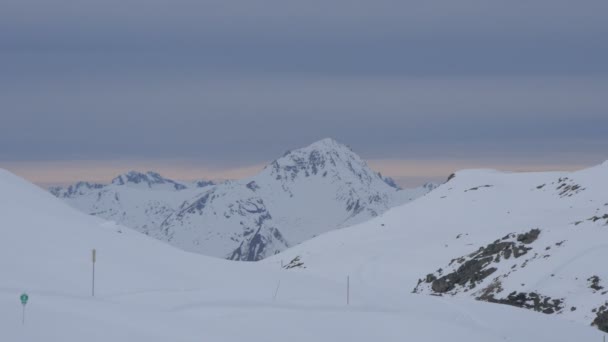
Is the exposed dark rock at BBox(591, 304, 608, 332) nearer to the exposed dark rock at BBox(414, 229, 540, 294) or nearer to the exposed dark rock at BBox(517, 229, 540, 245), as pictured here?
the exposed dark rock at BBox(414, 229, 540, 294)

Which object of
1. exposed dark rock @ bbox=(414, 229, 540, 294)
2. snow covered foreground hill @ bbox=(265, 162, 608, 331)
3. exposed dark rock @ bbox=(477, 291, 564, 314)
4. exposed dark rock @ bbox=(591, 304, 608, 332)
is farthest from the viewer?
exposed dark rock @ bbox=(414, 229, 540, 294)

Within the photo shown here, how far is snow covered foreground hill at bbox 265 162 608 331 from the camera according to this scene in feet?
155

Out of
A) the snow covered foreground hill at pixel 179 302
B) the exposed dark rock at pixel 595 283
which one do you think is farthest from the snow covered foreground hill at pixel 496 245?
the snow covered foreground hill at pixel 179 302

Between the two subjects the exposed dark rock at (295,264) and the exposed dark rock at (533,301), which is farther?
the exposed dark rock at (295,264)

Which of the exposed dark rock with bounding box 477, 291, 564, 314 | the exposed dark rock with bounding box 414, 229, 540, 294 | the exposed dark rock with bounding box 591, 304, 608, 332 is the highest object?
the exposed dark rock with bounding box 414, 229, 540, 294

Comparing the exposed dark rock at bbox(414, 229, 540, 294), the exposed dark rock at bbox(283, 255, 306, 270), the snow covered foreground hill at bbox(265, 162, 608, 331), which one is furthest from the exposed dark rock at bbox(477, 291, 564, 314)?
the exposed dark rock at bbox(283, 255, 306, 270)

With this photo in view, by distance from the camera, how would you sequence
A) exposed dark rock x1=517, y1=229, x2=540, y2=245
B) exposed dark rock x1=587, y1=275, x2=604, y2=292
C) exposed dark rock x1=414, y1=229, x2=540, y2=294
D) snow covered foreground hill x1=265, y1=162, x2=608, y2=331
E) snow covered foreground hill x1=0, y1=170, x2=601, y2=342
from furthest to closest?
exposed dark rock x1=517, y1=229, x2=540, y2=245 < exposed dark rock x1=414, y1=229, x2=540, y2=294 < snow covered foreground hill x1=265, y1=162, x2=608, y2=331 < exposed dark rock x1=587, y1=275, x2=604, y2=292 < snow covered foreground hill x1=0, y1=170, x2=601, y2=342

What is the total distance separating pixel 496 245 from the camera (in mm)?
64562

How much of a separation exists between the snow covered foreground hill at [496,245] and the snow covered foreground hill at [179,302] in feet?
47.2

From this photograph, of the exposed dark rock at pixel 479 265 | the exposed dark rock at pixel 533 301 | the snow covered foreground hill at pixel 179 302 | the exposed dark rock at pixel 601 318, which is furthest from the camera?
the exposed dark rock at pixel 479 265

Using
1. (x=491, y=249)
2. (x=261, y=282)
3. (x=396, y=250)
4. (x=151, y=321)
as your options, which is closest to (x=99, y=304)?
(x=151, y=321)

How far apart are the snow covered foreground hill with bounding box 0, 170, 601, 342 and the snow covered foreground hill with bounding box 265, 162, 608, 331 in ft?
47.2

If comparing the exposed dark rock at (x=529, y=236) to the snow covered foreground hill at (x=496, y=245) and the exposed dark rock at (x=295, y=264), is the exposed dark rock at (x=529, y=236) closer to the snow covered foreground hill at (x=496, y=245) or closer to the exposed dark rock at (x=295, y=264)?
the snow covered foreground hill at (x=496, y=245)

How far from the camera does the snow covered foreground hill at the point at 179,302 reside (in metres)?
22.0
